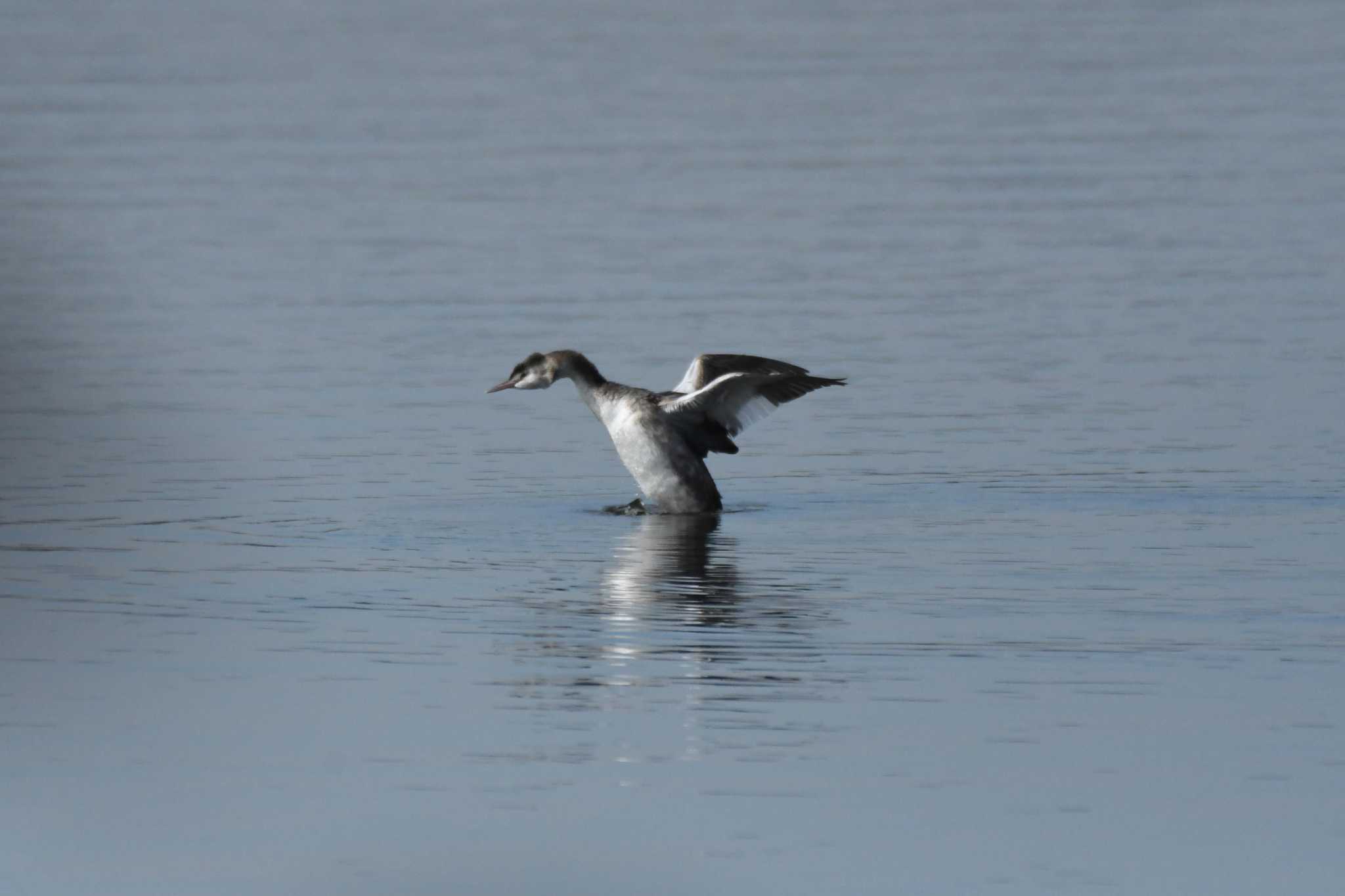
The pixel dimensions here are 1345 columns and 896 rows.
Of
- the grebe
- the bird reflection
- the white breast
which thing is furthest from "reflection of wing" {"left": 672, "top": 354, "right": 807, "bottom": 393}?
the bird reflection

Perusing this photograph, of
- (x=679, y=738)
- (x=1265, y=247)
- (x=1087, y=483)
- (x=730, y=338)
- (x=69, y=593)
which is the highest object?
(x=1265, y=247)

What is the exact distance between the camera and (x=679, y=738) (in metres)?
7.19

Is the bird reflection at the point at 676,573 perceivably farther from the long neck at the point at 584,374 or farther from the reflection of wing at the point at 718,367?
the reflection of wing at the point at 718,367

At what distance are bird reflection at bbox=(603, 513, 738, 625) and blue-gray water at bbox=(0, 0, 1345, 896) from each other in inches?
2.3

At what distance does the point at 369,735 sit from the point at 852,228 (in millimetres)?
16747

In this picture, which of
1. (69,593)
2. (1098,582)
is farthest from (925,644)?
(69,593)

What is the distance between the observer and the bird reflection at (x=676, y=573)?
9.82 meters

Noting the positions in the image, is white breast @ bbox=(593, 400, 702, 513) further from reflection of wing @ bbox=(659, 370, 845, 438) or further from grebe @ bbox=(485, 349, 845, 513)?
reflection of wing @ bbox=(659, 370, 845, 438)

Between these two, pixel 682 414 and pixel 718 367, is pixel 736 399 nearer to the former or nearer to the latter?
pixel 682 414

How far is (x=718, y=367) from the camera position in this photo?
14.0 meters

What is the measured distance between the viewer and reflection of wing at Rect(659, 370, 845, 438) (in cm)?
1301

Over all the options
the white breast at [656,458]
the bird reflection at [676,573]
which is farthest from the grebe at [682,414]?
the bird reflection at [676,573]

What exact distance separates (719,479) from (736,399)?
3.80 ft

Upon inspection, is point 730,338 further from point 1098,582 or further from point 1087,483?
point 1098,582
